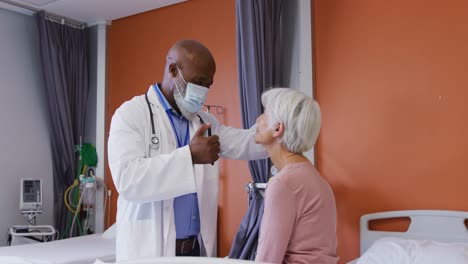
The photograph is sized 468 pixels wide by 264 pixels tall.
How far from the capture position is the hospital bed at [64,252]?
96.0 inches

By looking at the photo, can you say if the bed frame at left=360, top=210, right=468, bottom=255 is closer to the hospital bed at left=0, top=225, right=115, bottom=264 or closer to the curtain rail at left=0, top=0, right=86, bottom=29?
the hospital bed at left=0, top=225, right=115, bottom=264

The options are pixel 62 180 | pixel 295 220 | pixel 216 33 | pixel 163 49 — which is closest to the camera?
pixel 295 220

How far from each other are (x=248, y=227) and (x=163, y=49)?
1.66 m

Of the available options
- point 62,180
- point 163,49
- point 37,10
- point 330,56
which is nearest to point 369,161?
point 330,56

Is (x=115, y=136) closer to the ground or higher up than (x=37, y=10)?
closer to the ground

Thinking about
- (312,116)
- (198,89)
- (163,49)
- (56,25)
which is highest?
(56,25)

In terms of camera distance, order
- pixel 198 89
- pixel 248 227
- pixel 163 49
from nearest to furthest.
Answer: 1. pixel 198 89
2. pixel 248 227
3. pixel 163 49

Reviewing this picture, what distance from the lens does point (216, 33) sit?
3.18m

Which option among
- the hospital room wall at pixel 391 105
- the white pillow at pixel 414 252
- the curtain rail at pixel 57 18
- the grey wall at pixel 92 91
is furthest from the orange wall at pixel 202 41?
the white pillow at pixel 414 252

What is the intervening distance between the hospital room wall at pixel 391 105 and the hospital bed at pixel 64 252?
1356 mm

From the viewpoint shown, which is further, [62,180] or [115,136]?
[62,180]

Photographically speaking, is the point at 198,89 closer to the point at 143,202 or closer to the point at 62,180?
the point at 143,202

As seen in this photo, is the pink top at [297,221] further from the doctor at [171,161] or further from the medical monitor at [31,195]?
the medical monitor at [31,195]

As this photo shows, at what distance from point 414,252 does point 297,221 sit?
94 centimetres
